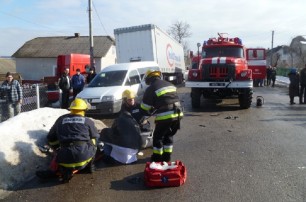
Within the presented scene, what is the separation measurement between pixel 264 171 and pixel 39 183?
3.73 meters

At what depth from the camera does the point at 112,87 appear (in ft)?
A: 41.4

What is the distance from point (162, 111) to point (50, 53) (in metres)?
44.7

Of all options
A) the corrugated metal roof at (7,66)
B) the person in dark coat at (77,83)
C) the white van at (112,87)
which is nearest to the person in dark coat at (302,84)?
the white van at (112,87)

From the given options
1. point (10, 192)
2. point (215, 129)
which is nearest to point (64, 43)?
point (215, 129)

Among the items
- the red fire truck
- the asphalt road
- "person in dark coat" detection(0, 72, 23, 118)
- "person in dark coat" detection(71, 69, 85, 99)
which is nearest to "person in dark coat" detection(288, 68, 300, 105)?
the red fire truck

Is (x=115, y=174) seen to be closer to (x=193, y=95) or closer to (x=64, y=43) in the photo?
(x=193, y=95)

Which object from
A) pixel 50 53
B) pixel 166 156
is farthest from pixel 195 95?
pixel 50 53

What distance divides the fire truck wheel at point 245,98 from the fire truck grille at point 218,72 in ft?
2.45

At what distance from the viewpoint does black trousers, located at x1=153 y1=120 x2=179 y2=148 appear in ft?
20.8

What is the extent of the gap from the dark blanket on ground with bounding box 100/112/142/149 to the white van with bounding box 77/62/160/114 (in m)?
4.81

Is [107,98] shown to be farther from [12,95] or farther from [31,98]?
[12,95]

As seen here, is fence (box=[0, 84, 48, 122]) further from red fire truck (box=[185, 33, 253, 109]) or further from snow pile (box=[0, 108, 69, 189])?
red fire truck (box=[185, 33, 253, 109])

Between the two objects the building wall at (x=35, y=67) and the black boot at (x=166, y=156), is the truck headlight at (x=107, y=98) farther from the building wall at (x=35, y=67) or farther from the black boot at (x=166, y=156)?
the building wall at (x=35, y=67)

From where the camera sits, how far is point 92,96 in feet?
39.2
